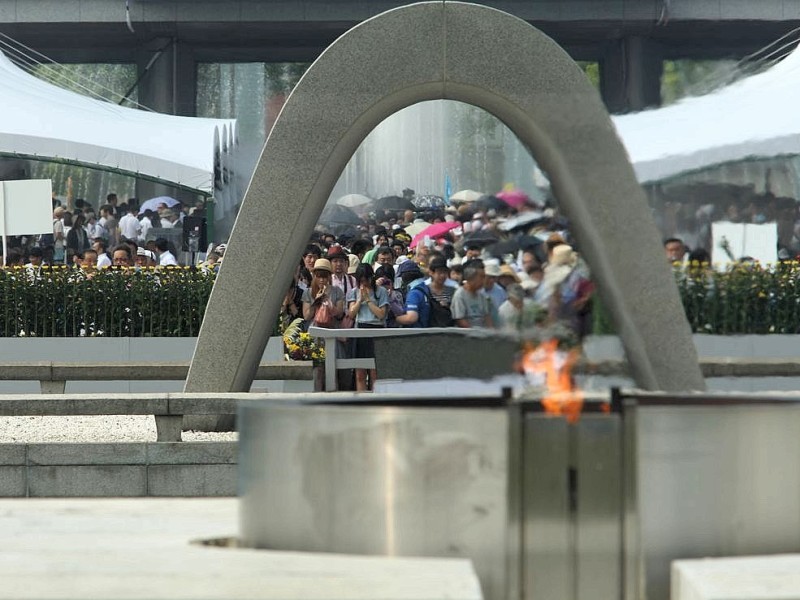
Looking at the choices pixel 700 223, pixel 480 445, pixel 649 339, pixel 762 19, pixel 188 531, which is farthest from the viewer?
pixel 762 19

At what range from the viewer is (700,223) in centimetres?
1206

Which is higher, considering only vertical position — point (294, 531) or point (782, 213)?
point (782, 213)

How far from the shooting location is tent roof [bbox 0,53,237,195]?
26656 millimetres

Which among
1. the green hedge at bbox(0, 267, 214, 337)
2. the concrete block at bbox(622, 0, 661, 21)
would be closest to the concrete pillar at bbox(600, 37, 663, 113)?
the concrete block at bbox(622, 0, 661, 21)

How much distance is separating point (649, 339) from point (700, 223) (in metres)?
1.69

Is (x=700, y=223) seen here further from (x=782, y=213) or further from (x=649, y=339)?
(x=782, y=213)

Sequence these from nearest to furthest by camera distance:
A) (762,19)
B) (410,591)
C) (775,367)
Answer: (410,591) < (775,367) < (762,19)

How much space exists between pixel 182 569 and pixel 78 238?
19.0m

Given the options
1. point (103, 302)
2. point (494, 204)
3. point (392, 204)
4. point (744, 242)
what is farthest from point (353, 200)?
point (744, 242)

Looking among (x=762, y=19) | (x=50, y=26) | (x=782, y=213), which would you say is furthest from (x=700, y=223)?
(x=50, y=26)

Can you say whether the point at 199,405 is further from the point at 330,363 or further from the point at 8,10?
the point at 8,10

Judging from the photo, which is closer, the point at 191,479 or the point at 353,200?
the point at 191,479

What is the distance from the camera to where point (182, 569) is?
19.5 feet

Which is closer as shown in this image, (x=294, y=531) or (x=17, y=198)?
(x=294, y=531)
